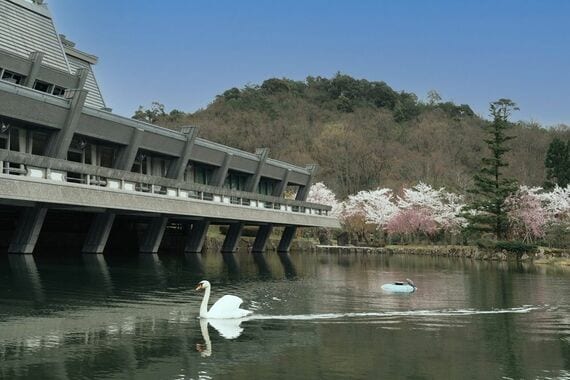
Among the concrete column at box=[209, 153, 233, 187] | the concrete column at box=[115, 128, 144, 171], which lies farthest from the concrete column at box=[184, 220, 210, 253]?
the concrete column at box=[115, 128, 144, 171]

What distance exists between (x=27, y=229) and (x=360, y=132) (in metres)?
88.9

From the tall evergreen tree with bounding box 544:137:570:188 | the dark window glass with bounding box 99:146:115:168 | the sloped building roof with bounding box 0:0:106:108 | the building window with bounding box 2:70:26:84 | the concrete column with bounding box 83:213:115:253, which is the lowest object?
the concrete column with bounding box 83:213:115:253

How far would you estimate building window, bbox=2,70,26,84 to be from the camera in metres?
35.2

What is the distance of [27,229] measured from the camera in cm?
3097

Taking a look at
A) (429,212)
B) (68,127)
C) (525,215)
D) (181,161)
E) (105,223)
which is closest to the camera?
(68,127)

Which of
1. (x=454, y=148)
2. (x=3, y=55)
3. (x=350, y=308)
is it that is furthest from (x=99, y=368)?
(x=454, y=148)

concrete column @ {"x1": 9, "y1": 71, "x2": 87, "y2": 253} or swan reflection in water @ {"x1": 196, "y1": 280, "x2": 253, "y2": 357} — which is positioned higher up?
concrete column @ {"x1": 9, "y1": 71, "x2": 87, "y2": 253}

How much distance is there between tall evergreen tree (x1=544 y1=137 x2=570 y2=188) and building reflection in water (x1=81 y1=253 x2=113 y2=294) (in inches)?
2215

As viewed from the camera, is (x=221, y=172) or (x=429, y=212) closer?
(x=221, y=172)

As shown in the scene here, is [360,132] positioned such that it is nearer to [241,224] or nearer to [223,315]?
[241,224]

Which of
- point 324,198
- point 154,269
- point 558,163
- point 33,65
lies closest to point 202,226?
point 33,65

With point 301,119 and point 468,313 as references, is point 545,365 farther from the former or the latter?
point 301,119

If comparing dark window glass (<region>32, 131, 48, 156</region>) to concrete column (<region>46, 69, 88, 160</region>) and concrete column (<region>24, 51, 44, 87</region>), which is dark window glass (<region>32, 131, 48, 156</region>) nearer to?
concrete column (<region>46, 69, 88, 160</region>)

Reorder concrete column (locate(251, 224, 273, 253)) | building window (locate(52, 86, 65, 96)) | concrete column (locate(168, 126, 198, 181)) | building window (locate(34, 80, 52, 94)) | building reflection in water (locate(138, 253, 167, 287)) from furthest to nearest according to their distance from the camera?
concrete column (locate(251, 224, 273, 253))
concrete column (locate(168, 126, 198, 181))
building window (locate(52, 86, 65, 96))
building window (locate(34, 80, 52, 94))
building reflection in water (locate(138, 253, 167, 287))
